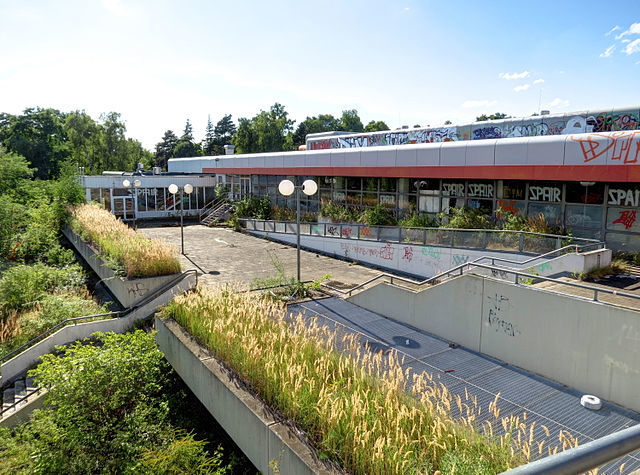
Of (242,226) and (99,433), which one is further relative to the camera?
(242,226)

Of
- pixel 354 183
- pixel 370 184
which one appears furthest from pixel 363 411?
pixel 354 183

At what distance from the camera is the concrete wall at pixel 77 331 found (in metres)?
12.6

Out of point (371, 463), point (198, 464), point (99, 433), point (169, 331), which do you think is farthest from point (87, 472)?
point (371, 463)

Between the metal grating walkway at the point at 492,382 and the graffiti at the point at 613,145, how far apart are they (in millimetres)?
9280

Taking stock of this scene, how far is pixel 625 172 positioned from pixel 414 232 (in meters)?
7.35

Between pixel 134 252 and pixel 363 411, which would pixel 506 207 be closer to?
pixel 134 252

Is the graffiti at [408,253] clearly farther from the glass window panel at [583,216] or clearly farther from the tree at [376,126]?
the tree at [376,126]

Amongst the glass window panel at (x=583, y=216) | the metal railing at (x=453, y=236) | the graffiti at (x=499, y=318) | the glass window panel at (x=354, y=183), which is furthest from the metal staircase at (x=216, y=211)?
the graffiti at (x=499, y=318)

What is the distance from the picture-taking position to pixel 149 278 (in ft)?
45.6

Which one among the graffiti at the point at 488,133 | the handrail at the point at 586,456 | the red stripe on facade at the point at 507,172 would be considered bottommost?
the handrail at the point at 586,456

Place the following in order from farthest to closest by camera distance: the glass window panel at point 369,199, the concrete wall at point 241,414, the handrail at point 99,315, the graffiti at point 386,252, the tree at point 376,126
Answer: the tree at point 376,126 → the glass window panel at point 369,199 → the graffiti at point 386,252 → the handrail at point 99,315 → the concrete wall at point 241,414

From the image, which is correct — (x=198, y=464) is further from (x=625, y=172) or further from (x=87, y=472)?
(x=625, y=172)

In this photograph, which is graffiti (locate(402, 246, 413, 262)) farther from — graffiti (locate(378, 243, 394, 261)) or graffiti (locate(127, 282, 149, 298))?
graffiti (locate(127, 282, 149, 298))

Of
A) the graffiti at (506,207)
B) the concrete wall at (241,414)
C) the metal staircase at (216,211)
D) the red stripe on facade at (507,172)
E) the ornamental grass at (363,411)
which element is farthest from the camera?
the metal staircase at (216,211)
